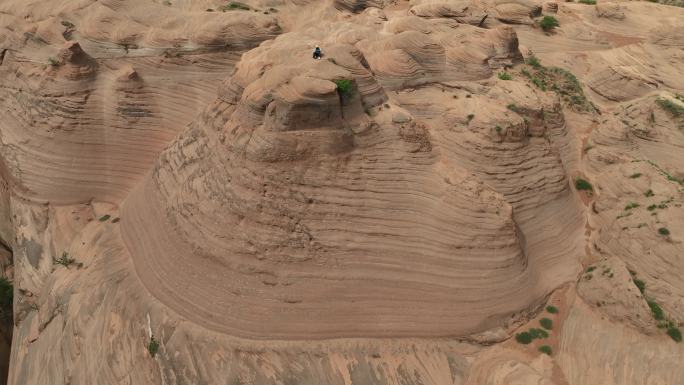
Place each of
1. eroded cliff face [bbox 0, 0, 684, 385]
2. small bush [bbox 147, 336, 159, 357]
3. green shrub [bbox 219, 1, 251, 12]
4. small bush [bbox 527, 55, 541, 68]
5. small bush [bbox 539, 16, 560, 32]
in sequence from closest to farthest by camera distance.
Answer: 1. eroded cliff face [bbox 0, 0, 684, 385]
2. small bush [bbox 147, 336, 159, 357]
3. small bush [bbox 527, 55, 541, 68]
4. small bush [bbox 539, 16, 560, 32]
5. green shrub [bbox 219, 1, 251, 12]

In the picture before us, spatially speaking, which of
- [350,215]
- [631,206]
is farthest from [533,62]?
[350,215]

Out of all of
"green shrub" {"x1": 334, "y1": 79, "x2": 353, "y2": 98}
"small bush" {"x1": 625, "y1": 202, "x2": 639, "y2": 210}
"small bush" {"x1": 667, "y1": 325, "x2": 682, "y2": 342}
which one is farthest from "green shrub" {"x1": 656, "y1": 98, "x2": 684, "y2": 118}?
"green shrub" {"x1": 334, "y1": 79, "x2": 353, "y2": 98}

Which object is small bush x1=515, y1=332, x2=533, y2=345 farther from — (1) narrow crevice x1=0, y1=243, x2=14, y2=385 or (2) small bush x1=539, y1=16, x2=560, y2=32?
(1) narrow crevice x1=0, y1=243, x2=14, y2=385

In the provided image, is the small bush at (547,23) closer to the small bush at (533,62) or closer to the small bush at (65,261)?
the small bush at (533,62)

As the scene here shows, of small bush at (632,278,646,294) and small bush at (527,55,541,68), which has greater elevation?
small bush at (527,55,541,68)

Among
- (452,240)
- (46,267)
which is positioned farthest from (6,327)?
(452,240)

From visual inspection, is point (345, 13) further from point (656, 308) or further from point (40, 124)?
point (656, 308)

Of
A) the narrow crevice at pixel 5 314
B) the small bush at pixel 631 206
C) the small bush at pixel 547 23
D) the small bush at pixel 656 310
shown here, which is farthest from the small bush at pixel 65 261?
the small bush at pixel 547 23
